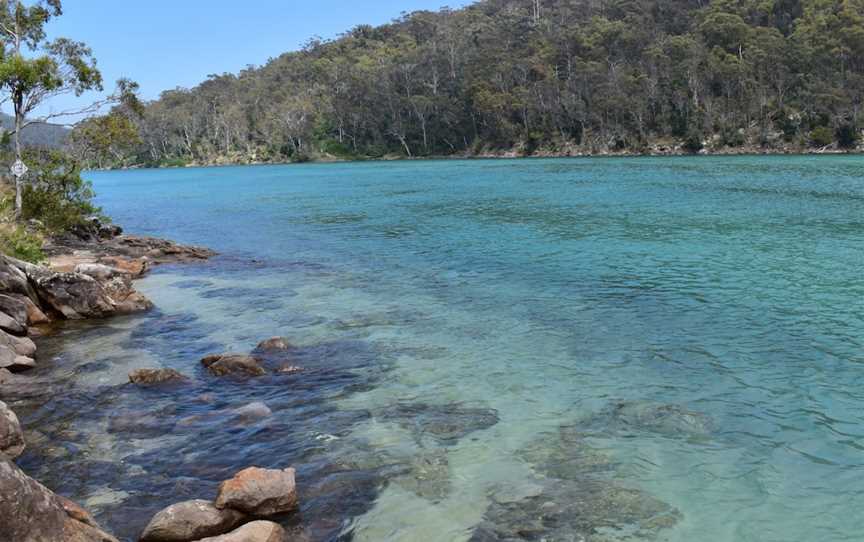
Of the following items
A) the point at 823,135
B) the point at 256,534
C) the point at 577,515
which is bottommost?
the point at 577,515

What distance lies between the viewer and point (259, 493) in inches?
282

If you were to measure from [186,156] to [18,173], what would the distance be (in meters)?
159

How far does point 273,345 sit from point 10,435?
5.54 metres

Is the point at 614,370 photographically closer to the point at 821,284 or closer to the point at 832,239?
the point at 821,284

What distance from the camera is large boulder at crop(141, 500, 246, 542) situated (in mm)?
6559

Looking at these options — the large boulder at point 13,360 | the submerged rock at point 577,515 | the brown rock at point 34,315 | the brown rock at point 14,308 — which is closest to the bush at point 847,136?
the submerged rock at point 577,515

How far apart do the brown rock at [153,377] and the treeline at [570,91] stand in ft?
312

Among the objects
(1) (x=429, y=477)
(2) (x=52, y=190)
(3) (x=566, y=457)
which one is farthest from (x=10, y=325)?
(2) (x=52, y=190)

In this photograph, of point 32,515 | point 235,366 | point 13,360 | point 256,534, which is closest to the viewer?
point 32,515

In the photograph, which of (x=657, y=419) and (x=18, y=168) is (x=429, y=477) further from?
(x=18, y=168)

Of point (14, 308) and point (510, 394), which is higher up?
point (14, 308)

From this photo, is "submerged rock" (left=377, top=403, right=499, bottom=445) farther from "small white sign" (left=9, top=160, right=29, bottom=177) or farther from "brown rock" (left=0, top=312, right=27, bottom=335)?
"small white sign" (left=9, top=160, right=29, bottom=177)

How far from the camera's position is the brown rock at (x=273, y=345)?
13547 millimetres

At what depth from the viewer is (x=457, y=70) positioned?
458ft
